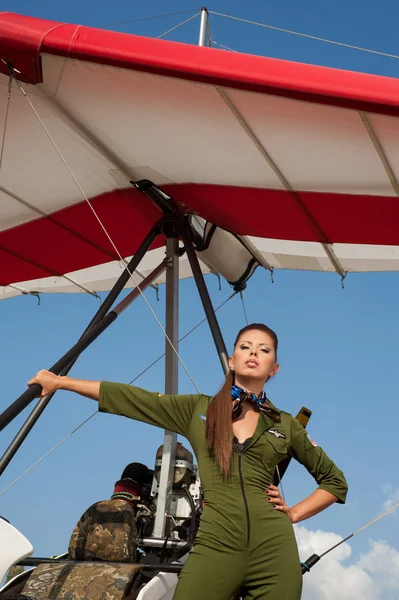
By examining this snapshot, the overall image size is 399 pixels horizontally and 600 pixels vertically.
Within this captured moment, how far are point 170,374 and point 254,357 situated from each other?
2556 millimetres

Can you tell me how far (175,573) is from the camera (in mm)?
3492

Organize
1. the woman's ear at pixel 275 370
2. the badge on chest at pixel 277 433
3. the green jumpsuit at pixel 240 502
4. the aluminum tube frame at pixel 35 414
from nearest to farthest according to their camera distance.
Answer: the green jumpsuit at pixel 240 502 → the badge on chest at pixel 277 433 → the woman's ear at pixel 275 370 → the aluminum tube frame at pixel 35 414

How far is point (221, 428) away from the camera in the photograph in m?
2.48

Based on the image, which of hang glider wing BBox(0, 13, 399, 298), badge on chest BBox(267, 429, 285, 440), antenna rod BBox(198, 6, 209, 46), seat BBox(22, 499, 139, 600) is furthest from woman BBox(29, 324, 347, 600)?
antenna rod BBox(198, 6, 209, 46)

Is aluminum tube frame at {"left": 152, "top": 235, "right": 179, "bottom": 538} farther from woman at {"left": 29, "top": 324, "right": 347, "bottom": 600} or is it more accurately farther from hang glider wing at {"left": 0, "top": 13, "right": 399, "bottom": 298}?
woman at {"left": 29, "top": 324, "right": 347, "bottom": 600}

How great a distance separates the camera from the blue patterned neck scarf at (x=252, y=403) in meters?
2.58

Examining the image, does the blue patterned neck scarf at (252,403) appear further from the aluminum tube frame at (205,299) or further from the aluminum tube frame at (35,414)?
the aluminum tube frame at (205,299)

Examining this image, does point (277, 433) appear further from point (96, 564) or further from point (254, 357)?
point (96, 564)

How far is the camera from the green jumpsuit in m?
2.31

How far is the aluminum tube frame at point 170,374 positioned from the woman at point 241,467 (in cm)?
195

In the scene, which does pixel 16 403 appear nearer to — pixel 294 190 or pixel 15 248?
pixel 294 190

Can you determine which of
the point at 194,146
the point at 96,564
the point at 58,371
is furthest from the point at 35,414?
the point at 194,146

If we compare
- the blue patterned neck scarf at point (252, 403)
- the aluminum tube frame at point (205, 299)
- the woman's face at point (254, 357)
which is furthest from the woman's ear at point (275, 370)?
the aluminum tube frame at point (205, 299)

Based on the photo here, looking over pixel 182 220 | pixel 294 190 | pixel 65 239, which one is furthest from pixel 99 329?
pixel 65 239
